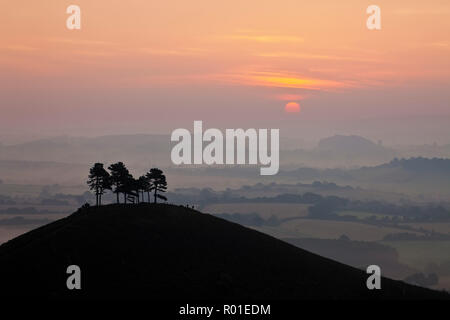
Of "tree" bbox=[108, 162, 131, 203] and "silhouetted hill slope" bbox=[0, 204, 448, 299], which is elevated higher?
"tree" bbox=[108, 162, 131, 203]

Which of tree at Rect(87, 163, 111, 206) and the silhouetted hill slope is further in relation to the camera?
tree at Rect(87, 163, 111, 206)

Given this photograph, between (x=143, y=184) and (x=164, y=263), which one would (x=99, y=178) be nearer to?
(x=143, y=184)

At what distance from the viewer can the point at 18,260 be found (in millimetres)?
118375

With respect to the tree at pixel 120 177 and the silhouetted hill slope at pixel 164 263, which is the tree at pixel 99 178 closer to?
the tree at pixel 120 177

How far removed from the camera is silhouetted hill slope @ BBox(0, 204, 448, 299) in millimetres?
113125

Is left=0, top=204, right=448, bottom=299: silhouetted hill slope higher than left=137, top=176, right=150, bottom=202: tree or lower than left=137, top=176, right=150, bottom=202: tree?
lower

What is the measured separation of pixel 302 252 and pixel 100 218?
45463 mm

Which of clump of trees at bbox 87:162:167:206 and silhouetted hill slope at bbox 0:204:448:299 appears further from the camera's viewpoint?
clump of trees at bbox 87:162:167:206

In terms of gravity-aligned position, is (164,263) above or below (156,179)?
below

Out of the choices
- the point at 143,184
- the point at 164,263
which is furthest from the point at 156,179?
the point at 164,263

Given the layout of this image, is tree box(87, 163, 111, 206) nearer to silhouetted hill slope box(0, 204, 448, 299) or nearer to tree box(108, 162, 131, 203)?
tree box(108, 162, 131, 203)

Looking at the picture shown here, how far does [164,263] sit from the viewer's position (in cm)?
12306
